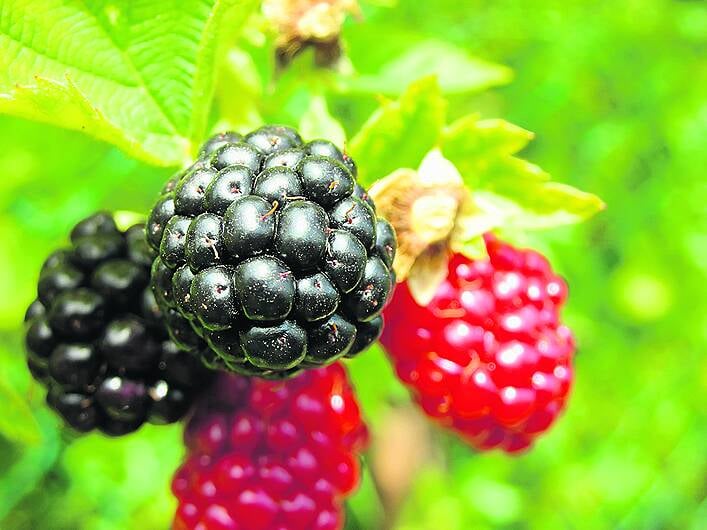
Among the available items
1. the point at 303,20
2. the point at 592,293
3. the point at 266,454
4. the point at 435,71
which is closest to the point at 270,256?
the point at 266,454

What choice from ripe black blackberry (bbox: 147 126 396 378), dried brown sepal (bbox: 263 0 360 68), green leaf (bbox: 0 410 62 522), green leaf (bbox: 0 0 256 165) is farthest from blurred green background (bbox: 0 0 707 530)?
ripe black blackberry (bbox: 147 126 396 378)

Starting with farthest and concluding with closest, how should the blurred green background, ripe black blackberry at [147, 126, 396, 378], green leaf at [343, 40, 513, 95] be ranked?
the blurred green background, green leaf at [343, 40, 513, 95], ripe black blackberry at [147, 126, 396, 378]

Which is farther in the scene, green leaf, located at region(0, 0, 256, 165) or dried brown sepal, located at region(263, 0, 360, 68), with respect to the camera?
dried brown sepal, located at region(263, 0, 360, 68)

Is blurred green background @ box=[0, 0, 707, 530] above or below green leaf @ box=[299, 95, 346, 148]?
below

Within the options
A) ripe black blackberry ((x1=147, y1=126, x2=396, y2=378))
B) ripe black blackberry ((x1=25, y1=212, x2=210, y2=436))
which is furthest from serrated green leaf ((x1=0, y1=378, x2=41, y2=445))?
ripe black blackberry ((x1=147, y1=126, x2=396, y2=378))

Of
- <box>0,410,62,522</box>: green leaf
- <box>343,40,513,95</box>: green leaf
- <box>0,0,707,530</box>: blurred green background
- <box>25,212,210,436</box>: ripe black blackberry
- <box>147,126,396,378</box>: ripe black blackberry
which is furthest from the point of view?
<box>0,0,707,530</box>: blurred green background

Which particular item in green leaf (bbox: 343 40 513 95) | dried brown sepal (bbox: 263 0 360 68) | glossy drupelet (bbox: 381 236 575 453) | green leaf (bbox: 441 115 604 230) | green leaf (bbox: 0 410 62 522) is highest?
dried brown sepal (bbox: 263 0 360 68)

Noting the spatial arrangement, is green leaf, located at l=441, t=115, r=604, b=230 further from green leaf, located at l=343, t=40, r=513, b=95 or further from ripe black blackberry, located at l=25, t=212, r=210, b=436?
ripe black blackberry, located at l=25, t=212, r=210, b=436

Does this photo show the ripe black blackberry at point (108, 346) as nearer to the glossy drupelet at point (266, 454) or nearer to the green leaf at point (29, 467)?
the glossy drupelet at point (266, 454)
